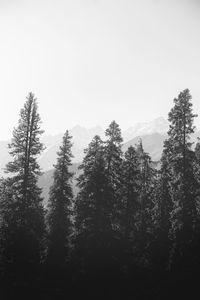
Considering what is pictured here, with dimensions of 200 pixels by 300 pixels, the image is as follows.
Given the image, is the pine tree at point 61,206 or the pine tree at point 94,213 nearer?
the pine tree at point 94,213

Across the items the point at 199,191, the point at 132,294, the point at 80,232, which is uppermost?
the point at 199,191

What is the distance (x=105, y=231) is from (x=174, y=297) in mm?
8190

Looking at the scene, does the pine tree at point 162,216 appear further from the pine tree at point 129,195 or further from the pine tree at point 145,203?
the pine tree at point 129,195

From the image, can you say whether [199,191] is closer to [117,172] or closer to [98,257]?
[117,172]

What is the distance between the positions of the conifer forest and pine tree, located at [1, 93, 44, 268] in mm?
78

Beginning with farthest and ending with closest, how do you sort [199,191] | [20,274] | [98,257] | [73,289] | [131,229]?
[131,229], [199,191], [98,257], [73,289], [20,274]

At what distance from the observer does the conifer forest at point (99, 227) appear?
87.2ft

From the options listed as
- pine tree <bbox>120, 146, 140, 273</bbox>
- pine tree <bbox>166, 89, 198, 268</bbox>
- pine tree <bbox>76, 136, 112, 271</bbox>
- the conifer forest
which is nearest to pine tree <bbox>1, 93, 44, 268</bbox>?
the conifer forest

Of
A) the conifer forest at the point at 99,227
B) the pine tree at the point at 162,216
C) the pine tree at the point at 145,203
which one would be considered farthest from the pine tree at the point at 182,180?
the pine tree at the point at 145,203

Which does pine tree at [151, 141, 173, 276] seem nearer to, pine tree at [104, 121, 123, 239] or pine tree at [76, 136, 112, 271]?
pine tree at [104, 121, 123, 239]

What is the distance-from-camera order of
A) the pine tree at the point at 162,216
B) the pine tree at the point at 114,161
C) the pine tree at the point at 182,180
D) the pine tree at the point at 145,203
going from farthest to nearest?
the pine tree at the point at 145,203
the pine tree at the point at 162,216
the pine tree at the point at 114,161
the pine tree at the point at 182,180

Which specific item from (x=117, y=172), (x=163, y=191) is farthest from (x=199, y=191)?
(x=117, y=172)

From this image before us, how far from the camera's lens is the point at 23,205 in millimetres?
28078

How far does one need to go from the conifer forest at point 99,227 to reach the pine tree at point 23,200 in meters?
0.08
